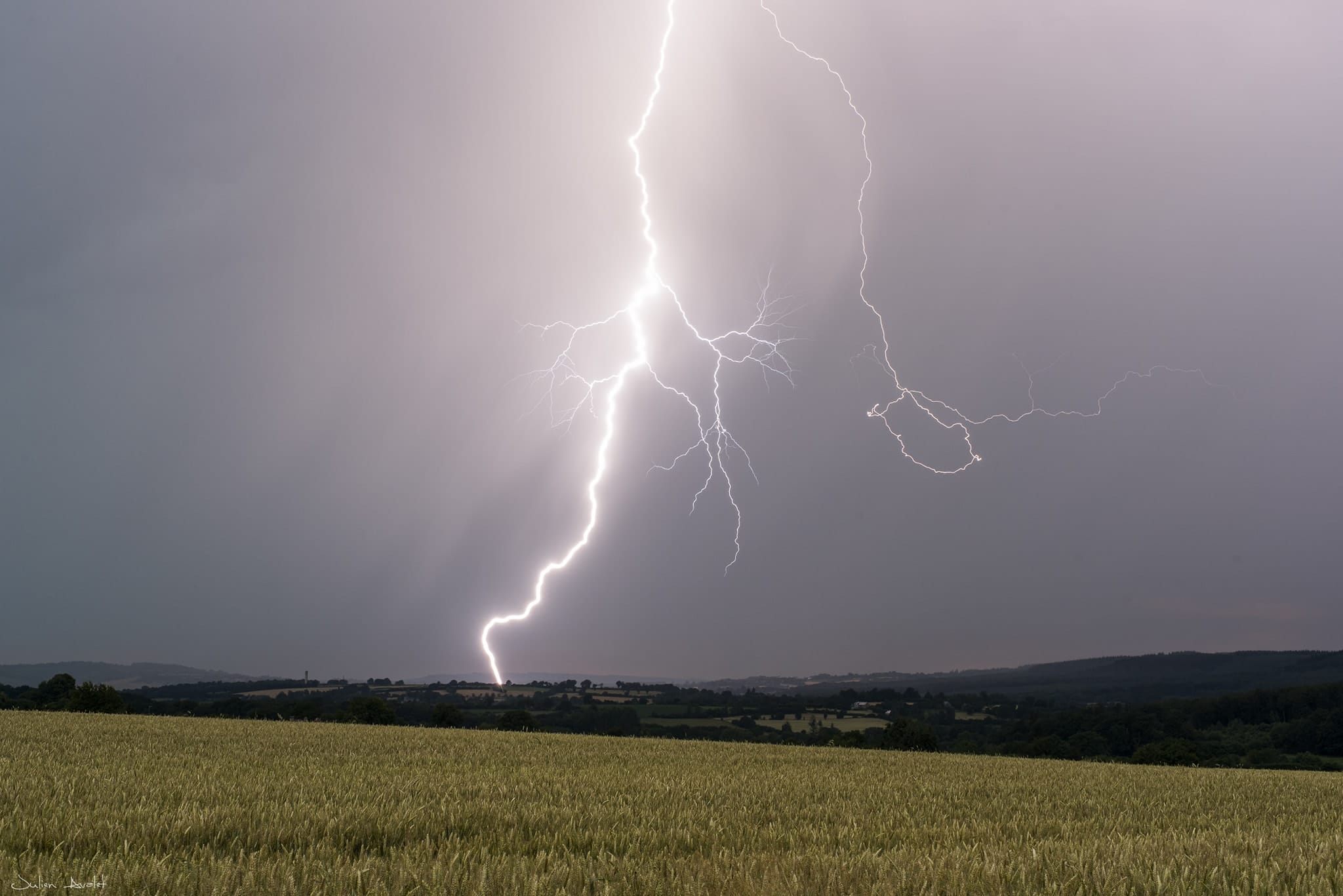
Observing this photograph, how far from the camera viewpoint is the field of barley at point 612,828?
13.1 feet

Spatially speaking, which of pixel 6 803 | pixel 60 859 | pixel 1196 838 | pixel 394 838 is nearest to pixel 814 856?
pixel 394 838

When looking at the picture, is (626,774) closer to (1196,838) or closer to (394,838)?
(394,838)

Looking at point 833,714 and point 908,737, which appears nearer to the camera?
point 908,737

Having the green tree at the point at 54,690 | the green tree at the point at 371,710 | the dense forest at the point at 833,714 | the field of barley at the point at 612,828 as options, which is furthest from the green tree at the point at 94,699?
the field of barley at the point at 612,828

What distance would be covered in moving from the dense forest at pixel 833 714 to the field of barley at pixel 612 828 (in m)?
25.5

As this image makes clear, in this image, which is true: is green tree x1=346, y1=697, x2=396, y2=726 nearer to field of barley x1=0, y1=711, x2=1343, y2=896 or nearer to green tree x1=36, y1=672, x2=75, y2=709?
green tree x1=36, y1=672, x2=75, y2=709

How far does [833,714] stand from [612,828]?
78.3 metres

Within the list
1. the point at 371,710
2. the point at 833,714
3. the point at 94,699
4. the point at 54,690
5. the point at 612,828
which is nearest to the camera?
the point at 612,828

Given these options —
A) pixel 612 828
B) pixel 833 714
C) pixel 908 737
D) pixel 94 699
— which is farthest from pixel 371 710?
pixel 612 828

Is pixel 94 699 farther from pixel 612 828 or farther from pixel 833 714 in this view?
pixel 833 714

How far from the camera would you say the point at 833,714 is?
78625 mm

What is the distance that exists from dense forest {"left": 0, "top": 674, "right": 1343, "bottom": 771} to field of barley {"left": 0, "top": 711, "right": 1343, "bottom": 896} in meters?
25.5

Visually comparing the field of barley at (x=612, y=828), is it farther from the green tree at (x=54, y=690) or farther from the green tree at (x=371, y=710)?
the green tree at (x=54, y=690)

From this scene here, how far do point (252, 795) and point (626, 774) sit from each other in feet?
17.6
